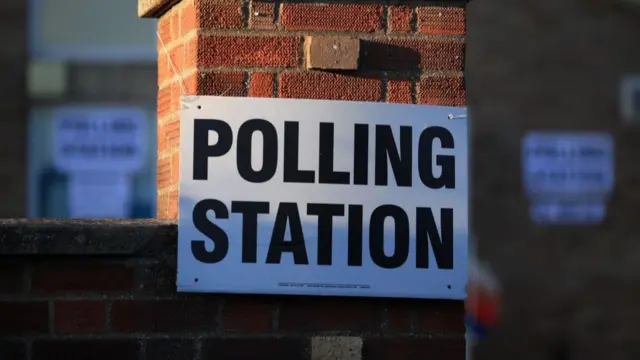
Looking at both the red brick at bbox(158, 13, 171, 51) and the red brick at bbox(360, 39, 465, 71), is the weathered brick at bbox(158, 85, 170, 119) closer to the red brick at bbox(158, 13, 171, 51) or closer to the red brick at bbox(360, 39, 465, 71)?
the red brick at bbox(158, 13, 171, 51)

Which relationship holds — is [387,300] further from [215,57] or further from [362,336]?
[215,57]

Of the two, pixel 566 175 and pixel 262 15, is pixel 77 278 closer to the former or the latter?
pixel 262 15

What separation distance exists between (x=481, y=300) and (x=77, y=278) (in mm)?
10158

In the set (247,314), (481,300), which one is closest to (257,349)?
(247,314)

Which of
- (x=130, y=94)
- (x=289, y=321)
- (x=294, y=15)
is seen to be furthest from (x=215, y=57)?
(x=130, y=94)

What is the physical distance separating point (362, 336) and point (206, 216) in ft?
1.54

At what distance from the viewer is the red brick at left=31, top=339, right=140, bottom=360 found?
3133mm

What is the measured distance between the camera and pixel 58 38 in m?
12.1

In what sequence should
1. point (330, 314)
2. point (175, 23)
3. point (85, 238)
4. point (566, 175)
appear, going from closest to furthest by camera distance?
point (85, 238)
point (330, 314)
point (175, 23)
point (566, 175)

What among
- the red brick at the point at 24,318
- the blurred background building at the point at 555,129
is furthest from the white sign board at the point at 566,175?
the red brick at the point at 24,318

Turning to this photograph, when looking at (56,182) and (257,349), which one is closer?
(257,349)

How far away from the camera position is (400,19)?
131 inches

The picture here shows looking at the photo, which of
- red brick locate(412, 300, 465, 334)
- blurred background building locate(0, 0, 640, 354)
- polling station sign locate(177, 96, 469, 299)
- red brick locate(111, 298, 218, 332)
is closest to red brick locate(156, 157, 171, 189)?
polling station sign locate(177, 96, 469, 299)

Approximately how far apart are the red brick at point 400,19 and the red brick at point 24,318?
1.06 m
